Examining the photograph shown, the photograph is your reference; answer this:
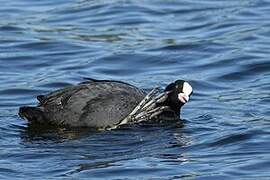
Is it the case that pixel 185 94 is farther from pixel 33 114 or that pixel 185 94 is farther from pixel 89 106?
pixel 33 114

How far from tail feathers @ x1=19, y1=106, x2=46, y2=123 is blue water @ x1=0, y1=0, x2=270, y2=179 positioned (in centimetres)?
13

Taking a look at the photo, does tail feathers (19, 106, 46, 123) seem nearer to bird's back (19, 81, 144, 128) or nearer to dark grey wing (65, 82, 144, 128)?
bird's back (19, 81, 144, 128)

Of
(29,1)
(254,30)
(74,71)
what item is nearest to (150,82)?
(74,71)

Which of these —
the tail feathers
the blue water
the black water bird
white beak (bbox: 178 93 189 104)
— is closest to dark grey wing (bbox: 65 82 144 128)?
the black water bird

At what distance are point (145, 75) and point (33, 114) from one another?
3028 millimetres

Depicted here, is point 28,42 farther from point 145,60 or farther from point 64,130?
point 64,130

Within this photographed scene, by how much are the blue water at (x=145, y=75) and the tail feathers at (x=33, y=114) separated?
0.13m

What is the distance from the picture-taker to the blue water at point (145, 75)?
9727mm

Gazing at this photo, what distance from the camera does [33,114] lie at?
36.9 ft

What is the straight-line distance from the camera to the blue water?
31.9 ft

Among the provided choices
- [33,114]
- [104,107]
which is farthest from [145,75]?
[33,114]

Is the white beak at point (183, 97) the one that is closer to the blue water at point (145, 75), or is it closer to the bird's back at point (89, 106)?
the blue water at point (145, 75)

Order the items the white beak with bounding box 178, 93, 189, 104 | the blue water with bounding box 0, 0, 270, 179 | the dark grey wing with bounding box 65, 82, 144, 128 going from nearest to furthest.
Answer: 1. the blue water with bounding box 0, 0, 270, 179
2. the dark grey wing with bounding box 65, 82, 144, 128
3. the white beak with bounding box 178, 93, 189, 104

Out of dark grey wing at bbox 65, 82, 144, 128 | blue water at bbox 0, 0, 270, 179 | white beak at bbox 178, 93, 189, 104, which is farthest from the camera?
white beak at bbox 178, 93, 189, 104
